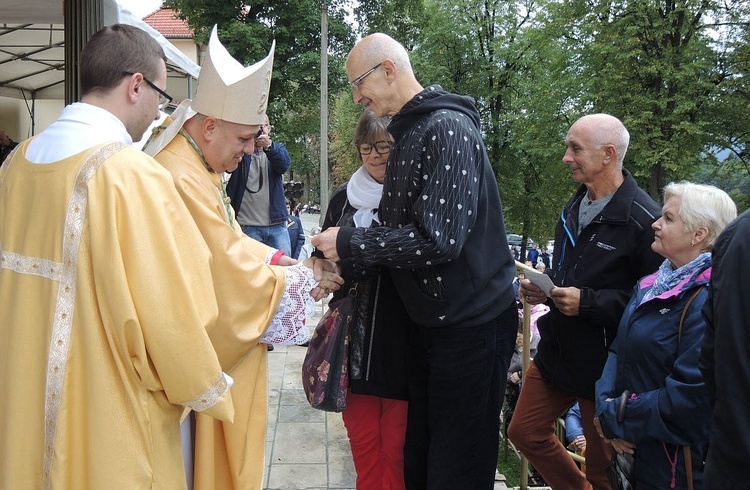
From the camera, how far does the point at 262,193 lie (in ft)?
18.9

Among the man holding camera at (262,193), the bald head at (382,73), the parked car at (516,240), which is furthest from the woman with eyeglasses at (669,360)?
the parked car at (516,240)

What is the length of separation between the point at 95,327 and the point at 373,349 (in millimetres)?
1247

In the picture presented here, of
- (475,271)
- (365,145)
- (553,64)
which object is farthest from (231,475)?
(553,64)

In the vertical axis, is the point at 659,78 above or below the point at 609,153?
above

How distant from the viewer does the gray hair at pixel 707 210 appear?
2467 mm

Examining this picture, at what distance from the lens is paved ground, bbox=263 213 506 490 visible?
141 inches

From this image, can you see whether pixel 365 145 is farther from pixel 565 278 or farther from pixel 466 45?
pixel 466 45

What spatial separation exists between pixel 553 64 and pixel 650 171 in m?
4.30

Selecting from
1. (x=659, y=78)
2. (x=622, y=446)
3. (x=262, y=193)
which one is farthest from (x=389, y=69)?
(x=659, y=78)

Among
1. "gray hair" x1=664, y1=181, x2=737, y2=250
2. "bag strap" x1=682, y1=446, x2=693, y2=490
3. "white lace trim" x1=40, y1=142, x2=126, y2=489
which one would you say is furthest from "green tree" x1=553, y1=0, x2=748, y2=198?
"white lace trim" x1=40, y1=142, x2=126, y2=489

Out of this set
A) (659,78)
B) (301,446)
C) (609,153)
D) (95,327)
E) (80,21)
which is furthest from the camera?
(659,78)

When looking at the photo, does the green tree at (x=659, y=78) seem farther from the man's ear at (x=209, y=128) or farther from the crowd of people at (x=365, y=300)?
the man's ear at (x=209, y=128)

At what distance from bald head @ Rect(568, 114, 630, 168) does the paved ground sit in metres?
1.96

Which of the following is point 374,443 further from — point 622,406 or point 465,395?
point 622,406
